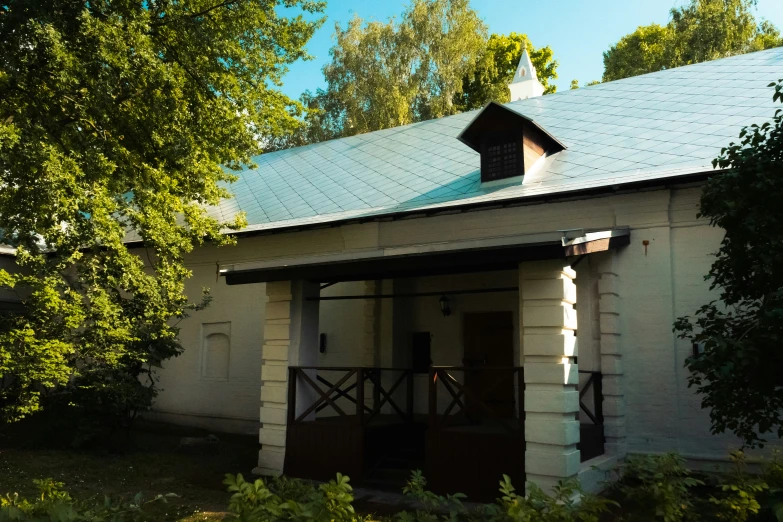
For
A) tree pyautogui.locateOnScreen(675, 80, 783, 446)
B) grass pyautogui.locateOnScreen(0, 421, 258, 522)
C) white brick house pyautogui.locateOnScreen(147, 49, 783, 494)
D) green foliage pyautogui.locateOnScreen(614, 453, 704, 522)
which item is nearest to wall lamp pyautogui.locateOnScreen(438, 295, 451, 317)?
A: white brick house pyautogui.locateOnScreen(147, 49, 783, 494)

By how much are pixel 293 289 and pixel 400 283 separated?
3915 millimetres

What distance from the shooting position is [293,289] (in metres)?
9.53

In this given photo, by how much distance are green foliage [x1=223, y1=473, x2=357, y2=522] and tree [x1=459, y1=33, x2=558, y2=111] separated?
1118 inches

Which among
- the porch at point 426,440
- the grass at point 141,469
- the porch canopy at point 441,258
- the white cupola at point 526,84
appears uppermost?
the white cupola at point 526,84

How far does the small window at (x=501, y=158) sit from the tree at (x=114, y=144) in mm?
3593

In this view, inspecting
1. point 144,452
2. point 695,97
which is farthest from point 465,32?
point 144,452

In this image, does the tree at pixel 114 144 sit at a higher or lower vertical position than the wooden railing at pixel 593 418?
higher

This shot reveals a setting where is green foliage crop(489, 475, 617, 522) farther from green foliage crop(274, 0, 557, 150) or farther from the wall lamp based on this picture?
green foliage crop(274, 0, 557, 150)

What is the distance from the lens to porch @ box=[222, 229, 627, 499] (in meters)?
7.51

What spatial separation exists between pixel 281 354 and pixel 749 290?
19.9 feet

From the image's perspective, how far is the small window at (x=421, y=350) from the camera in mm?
13102

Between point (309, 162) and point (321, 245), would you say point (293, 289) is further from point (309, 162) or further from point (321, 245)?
point (309, 162)

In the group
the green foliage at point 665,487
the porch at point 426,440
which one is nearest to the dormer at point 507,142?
the porch at point 426,440

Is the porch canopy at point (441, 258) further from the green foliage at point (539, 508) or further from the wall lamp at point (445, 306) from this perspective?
the green foliage at point (539, 508)
